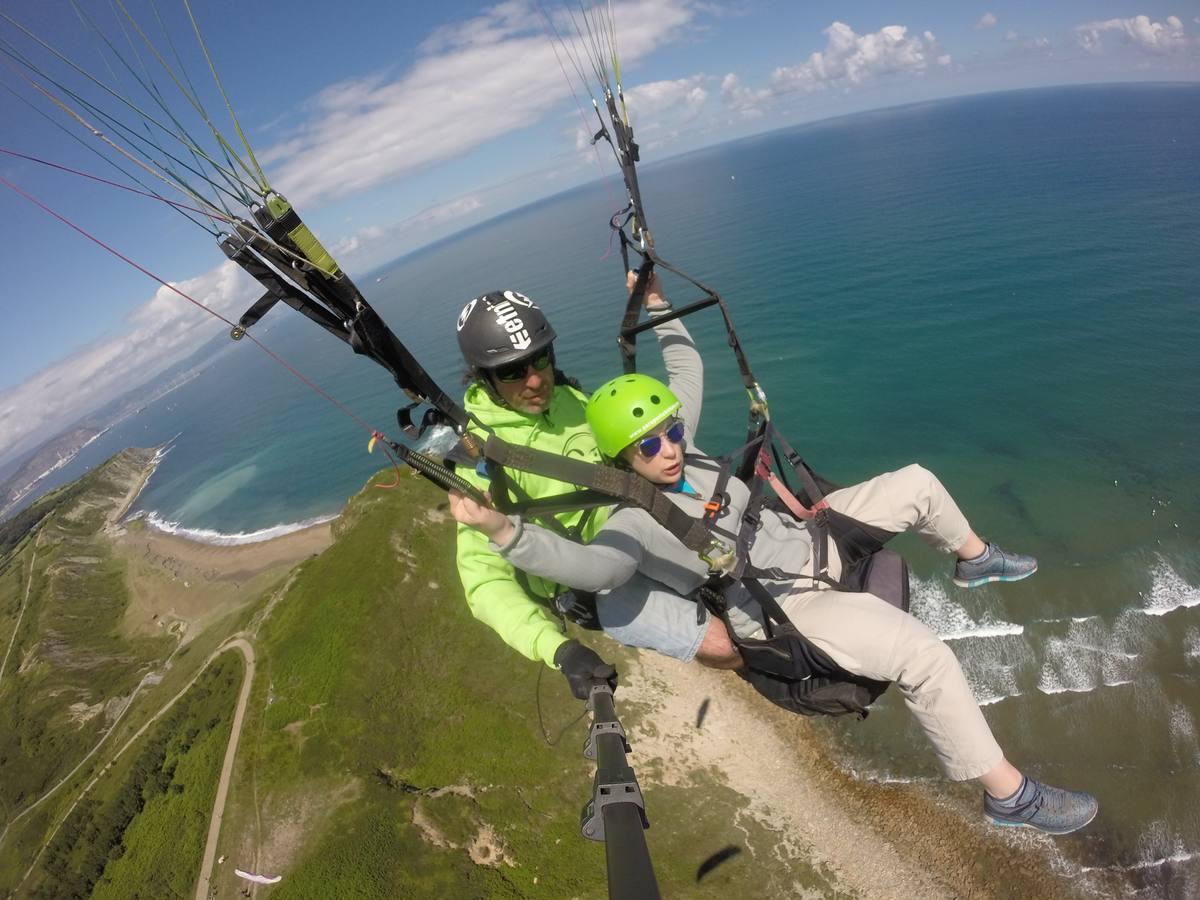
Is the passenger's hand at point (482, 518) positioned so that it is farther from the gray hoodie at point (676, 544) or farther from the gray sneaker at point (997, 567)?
the gray sneaker at point (997, 567)

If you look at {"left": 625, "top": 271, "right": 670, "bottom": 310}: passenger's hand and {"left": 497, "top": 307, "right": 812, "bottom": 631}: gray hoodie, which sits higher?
{"left": 625, "top": 271, "right": 670, "bottom": 310}: passenger's hand

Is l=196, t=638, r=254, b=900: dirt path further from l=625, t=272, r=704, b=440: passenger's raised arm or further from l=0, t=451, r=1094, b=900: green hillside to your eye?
l=625, t=272, r=704, b=440: passenger's raised arm

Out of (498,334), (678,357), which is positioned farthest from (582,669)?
(678,357)

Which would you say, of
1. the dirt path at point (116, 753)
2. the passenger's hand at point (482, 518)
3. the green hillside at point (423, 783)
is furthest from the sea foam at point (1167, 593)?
the dirt path at point (116, 753)

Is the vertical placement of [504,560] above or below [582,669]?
above

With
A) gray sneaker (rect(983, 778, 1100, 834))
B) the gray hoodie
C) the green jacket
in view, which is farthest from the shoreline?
the green jacket

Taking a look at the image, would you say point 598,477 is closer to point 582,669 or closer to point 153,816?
point 582,669
